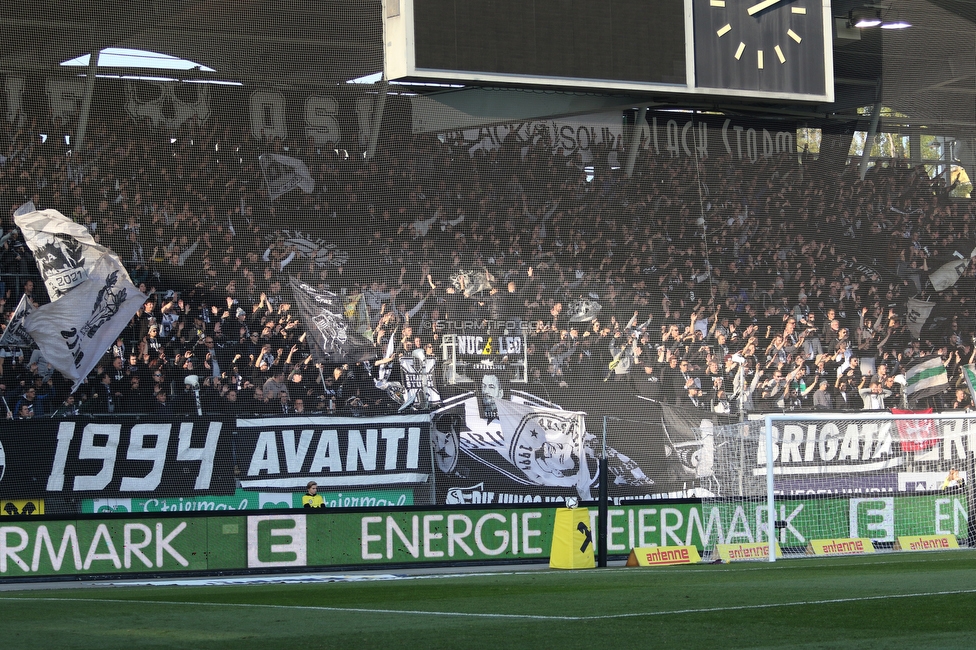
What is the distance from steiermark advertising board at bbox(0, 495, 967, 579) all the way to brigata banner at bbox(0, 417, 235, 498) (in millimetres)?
2531

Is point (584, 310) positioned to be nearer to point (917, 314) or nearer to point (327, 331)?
point (327, 331)

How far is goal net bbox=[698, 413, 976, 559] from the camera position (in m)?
13.9

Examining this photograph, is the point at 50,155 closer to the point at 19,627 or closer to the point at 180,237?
the point at 180,237

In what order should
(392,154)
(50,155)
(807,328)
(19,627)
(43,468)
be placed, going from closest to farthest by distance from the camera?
(19,627)
(43,468)
(50,155)
(392,154)
(807,328)

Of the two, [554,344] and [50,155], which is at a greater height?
[50,155]

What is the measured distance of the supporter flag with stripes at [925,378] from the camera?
719 inches

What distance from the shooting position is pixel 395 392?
1566 centimetres

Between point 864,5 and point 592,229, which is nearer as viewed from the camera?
point 592,229

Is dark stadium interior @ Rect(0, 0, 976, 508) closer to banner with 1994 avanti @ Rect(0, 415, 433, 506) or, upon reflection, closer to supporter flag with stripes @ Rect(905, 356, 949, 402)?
supporter flag with stripes @ Rect(905, 356, 949, 402)

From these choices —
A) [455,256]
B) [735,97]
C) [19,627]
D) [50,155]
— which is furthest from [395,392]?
[19,627]

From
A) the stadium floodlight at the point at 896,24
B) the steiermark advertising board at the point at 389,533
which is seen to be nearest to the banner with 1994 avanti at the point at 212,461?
the steiermark advertising board at the point at 389,533

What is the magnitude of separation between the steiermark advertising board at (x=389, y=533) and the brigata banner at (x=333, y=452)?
98.4 inches

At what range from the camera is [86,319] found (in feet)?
48.5

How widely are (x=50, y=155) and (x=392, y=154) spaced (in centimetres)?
420
